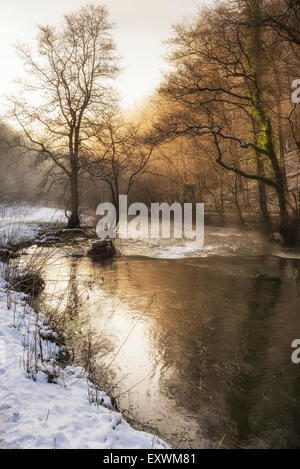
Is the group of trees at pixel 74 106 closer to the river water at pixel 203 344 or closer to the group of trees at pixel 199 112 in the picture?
the group of trees at pixel 199 112

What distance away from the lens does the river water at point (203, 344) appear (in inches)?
152

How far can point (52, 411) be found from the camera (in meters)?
3.16

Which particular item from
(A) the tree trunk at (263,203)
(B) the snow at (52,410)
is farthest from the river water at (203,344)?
(A) the tree trunk at (263,203)

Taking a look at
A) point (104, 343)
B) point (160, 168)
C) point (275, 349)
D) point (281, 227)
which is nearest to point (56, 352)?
point (104, 343)

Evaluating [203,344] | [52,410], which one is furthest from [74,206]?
[52,410]

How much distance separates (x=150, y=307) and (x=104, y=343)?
2107 mm

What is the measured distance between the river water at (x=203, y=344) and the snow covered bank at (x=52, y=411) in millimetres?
725

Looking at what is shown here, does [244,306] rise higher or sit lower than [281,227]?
lower

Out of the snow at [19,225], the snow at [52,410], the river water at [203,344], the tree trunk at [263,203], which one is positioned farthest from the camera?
the tree trunk at [263,203]

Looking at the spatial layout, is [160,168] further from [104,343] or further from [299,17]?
[104,343]

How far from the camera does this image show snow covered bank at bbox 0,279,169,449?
9.11 ft

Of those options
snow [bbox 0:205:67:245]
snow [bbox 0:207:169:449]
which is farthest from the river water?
snow [bbox 0:205:67:245]

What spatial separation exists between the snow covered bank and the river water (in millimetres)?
725

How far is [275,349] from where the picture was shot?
18.2 ft
